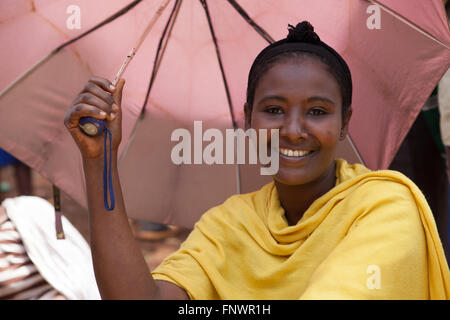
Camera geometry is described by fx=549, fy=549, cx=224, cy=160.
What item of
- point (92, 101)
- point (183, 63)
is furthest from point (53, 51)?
point (92, 101)

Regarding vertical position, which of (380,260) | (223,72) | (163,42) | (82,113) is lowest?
(380,260)

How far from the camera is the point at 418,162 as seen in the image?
348 centimetres

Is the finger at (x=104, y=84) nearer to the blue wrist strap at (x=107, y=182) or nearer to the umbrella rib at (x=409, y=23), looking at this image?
the blue wrist strap at (x=107, y=182)

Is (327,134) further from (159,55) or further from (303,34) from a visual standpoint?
(159,55)

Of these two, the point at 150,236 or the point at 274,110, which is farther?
the point at 150,236

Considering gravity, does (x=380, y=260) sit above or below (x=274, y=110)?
below

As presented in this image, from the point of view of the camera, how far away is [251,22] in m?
2.31

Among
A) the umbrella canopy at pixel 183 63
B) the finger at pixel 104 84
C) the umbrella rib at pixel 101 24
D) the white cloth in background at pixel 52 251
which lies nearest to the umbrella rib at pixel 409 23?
the umbrella canopy at pixel 183 63

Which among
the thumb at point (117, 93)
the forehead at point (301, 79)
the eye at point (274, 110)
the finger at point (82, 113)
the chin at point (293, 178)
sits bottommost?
the chin at point (293, 178)

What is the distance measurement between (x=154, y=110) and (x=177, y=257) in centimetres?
78

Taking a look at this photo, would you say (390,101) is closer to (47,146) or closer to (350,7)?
(350,7)

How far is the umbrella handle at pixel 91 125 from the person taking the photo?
1605 millimetres

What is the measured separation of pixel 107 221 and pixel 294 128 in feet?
2.24
